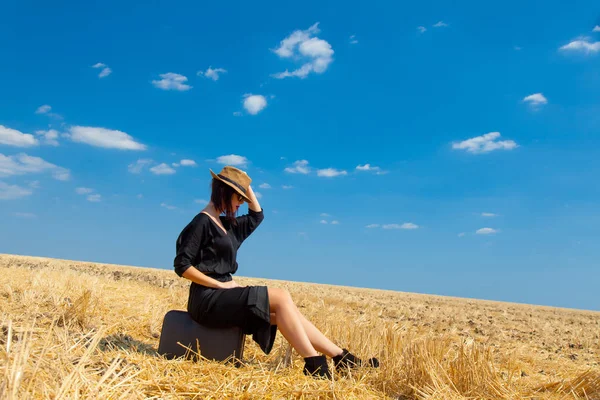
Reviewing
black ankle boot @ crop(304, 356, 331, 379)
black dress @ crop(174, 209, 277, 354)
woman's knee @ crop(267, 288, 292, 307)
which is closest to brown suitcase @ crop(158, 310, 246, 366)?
black dress @ crop(174, 209, 277, 354)

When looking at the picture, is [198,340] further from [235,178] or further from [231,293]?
[235,178]

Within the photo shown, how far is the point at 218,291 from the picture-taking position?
470cm

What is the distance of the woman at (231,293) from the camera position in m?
4.51

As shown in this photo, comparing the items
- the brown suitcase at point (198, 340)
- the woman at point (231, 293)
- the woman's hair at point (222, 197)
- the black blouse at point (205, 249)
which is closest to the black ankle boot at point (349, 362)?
the woman at point (231, 293)

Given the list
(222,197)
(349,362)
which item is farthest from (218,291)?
(349,362)

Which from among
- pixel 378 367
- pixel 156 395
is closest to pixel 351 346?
pixel 378 367

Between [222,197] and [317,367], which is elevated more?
[222,197]

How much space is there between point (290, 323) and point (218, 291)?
714 millimetres

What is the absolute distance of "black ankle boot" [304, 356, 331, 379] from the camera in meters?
4.31

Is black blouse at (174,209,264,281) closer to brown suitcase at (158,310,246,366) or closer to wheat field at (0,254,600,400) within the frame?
brown suitcase at (158,310,246,366)

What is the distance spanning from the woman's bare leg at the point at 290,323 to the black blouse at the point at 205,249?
632 mm

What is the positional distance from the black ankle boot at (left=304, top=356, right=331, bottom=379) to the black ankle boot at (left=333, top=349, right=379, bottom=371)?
0.19 m

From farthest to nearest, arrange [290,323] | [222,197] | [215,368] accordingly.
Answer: [222,197]
[290,323]
[215,368]

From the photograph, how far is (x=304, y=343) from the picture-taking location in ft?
14.5
